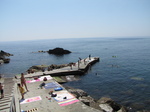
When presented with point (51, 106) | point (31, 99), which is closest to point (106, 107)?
point (51, 106)

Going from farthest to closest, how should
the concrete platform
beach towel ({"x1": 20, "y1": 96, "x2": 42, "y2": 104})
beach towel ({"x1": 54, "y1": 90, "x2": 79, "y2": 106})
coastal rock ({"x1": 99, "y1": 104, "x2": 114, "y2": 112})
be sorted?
coastal rock ({"x1": 99, "y1": 104, "x2": 114, "y2": 112}), beach towel ({"x1": 20, "y1": 96, "x2": 42, "y2": 104}), beach towel ({"x1": 54, "y1": 90, "x2": 79, "y2": 106}), the concrete platform

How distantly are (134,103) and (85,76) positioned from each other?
1556 cm

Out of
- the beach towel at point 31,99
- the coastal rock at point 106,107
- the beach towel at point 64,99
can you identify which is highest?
the beach towel at point 64,99

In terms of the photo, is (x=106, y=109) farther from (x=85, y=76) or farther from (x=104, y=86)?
(x=85, y=76)

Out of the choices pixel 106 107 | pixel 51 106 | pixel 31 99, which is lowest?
pixel 106 107

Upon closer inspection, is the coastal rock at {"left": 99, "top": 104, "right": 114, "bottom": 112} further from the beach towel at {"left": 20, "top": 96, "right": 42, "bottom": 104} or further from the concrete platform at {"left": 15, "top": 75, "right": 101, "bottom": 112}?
the beach towel at {"left": 20, "top": 96, "right": 42, "bottom": 104}

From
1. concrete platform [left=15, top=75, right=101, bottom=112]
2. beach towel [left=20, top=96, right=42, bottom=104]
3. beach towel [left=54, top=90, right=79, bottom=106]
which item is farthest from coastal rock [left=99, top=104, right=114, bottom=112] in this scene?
beach towel [left=20, top=96, right=42, bottom=104]

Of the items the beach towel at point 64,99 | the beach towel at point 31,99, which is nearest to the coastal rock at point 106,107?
the beach towel at point 64,99

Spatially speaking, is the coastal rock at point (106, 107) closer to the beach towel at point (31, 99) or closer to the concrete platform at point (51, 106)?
the concrete platform at point (51, 106)

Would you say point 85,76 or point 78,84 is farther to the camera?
point 85,76

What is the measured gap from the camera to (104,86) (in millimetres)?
27438

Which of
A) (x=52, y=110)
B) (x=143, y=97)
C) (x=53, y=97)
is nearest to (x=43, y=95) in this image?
(x=53, y=97)

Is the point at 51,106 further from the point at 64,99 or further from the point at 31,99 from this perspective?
the point at 31,99

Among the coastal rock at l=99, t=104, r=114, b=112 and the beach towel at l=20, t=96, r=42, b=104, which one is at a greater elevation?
the beach towel at l=20, t=96, r=42, b=104
